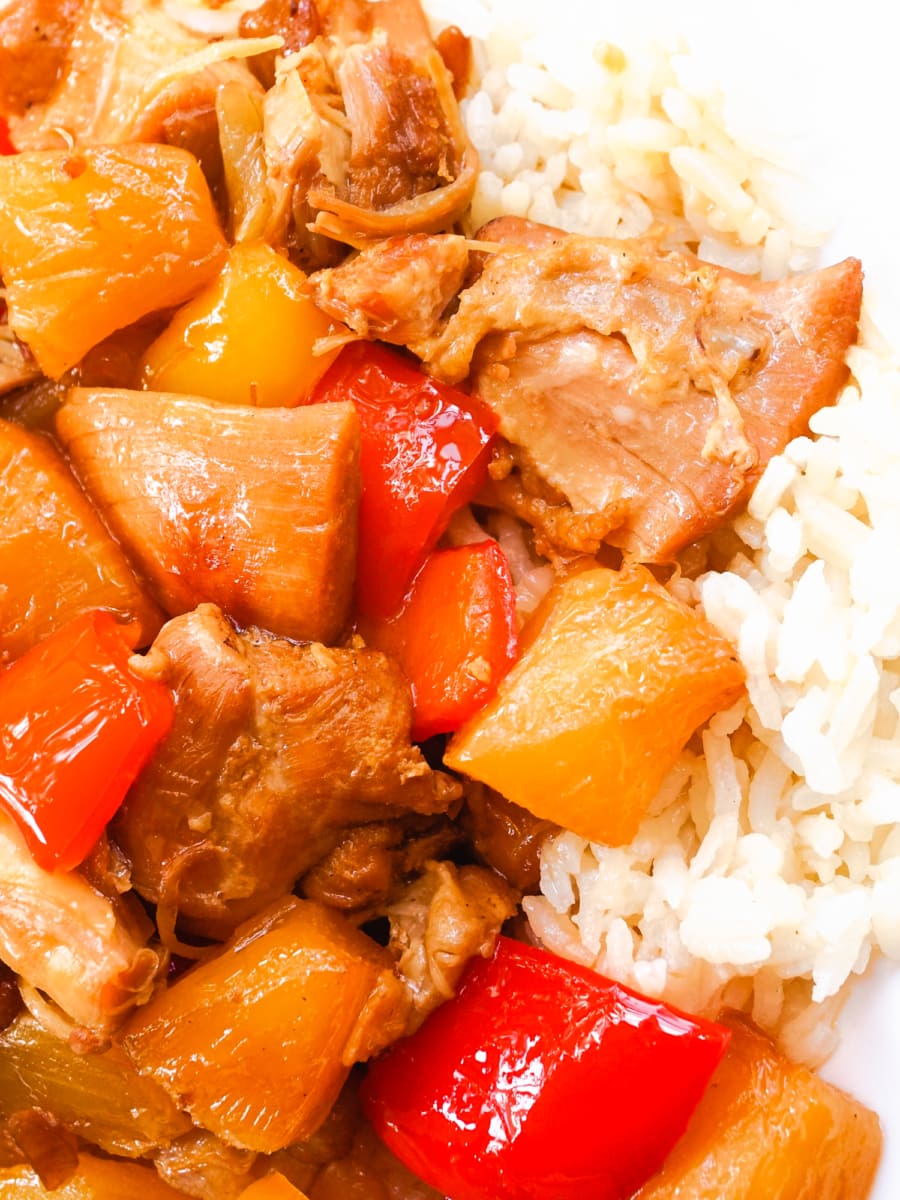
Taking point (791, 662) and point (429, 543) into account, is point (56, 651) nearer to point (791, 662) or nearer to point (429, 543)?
point (429, 543)

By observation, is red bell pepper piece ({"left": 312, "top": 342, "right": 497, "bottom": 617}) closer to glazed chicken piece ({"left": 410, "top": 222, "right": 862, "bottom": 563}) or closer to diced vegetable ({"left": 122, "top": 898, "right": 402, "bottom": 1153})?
glazed chicken piece ({"left": 410, "top": 222, "right": 862, "bottom": 563})

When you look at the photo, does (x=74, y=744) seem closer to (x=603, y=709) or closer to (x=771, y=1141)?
(x=603, y=709)

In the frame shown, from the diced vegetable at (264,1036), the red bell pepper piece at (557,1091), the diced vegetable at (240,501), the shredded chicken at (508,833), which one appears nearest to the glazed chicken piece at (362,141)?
the diced vegetable at (240,501)

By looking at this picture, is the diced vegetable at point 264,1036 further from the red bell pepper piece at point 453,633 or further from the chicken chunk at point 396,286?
the chicken chunk at point 396,286

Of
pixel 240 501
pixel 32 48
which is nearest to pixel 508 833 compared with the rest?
pixel 240 501

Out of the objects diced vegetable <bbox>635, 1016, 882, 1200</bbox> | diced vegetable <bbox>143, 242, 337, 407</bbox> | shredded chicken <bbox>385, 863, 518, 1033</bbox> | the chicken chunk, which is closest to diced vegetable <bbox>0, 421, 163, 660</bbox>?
diced vegetable <bbox>143, 242, 337, 407</bbox>
